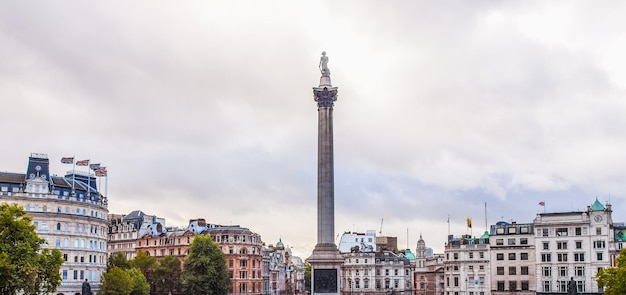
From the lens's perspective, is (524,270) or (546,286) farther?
(524,270)

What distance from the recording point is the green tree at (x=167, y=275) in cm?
12225

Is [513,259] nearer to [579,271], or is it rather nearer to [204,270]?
[579,271]

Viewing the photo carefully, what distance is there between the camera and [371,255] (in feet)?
452

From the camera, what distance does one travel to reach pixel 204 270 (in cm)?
11250

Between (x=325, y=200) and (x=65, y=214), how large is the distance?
3954 cm

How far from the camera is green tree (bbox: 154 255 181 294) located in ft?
401

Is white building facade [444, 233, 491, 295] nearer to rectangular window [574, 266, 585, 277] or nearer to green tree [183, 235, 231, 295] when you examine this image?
rectangular window [574, 266, 585, 277]

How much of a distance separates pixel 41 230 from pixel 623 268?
71.4m

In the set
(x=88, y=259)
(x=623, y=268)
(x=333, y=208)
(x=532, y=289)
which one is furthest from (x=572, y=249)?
(x=88, y=259)

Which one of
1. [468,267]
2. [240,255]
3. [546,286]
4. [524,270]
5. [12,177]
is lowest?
[546,286]

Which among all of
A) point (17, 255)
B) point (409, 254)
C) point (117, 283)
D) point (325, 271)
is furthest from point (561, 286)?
point (17, 255)

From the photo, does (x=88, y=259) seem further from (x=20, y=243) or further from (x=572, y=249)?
(x=572, y=249)

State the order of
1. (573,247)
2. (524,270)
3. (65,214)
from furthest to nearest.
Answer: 1. (524,270)
2. (573,247)
3. (65,214)

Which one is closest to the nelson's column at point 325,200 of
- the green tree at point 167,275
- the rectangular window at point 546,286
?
the rectangular window at point 546,286
